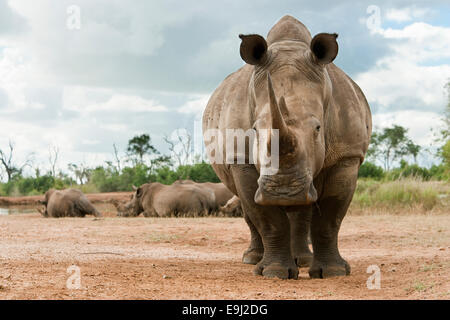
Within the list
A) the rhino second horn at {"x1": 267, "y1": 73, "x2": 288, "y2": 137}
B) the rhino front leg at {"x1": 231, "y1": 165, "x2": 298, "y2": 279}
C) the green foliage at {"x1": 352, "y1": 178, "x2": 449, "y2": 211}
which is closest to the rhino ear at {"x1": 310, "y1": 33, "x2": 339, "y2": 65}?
the rhino second horn at {"x1": 267, "y1": 73, "x2": 288, "y2": 137}

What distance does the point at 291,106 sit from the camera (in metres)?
4.80

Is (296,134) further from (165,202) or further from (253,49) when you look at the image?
(165,202)

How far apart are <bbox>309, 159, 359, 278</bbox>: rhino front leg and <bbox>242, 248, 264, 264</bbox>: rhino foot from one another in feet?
3.98

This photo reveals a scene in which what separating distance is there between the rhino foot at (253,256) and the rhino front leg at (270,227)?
1.31m

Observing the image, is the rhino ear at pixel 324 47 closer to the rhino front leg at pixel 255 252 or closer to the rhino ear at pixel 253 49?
the rhino ear at pixel 253 49

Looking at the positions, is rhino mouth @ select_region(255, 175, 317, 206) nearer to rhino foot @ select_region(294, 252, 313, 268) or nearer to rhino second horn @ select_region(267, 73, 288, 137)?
rhino second horn @ select_region(267, 73, 288, 137)

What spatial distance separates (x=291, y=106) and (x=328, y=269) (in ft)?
6.13

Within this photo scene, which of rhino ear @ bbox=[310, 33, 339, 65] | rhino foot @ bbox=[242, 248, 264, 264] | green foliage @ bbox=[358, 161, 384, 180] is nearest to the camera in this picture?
rhino ear @ bbox=[310, 33, 339, 65]

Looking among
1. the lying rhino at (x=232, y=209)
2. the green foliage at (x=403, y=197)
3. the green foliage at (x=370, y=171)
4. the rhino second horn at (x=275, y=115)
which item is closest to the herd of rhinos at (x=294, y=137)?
the rhino second horn at (x=275, y=115)

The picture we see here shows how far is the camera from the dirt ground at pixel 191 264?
4.45 meters

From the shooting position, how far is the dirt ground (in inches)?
175

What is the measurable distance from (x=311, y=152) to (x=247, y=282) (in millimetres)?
1310
